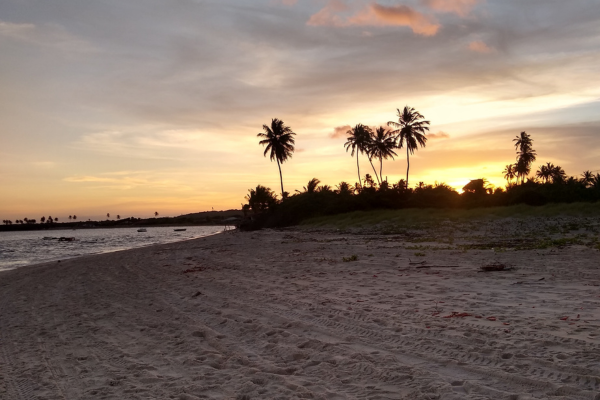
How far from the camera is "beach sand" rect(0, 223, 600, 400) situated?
4.23 metres

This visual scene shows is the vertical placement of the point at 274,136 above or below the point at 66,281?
above

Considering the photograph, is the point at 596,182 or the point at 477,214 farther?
the point at 596,182

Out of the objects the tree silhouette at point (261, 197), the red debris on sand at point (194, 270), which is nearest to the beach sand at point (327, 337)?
the red debris on sand at point (194, 270)

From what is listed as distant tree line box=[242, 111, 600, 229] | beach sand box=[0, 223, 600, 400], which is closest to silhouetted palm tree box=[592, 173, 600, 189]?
distant tree line box=[242, 111, 600, 229]

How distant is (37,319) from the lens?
8.70 metres

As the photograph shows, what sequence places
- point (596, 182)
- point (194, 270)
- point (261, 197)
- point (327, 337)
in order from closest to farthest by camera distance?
point (327, 337), point (194, 270), point (596, 182), point (261, 197)

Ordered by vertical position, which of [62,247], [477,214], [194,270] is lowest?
[62,247]

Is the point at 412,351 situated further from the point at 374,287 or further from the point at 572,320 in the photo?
the point at 374,287

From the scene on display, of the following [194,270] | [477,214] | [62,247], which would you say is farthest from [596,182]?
[62,247]

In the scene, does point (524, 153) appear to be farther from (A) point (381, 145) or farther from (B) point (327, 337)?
(B) point (327, 337)

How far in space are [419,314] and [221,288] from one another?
5.19 metres

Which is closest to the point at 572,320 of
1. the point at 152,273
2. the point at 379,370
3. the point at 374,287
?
the point at 379,370

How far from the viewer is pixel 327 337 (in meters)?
5.75

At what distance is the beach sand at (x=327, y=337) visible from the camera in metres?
4.23
